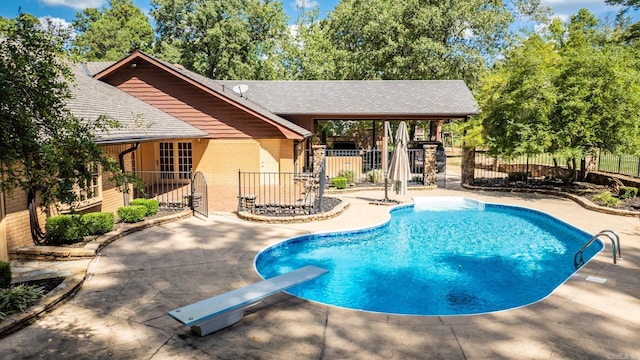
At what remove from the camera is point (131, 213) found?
11586 mm

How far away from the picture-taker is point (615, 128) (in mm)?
15750

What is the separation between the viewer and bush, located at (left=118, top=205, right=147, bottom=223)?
11.6m

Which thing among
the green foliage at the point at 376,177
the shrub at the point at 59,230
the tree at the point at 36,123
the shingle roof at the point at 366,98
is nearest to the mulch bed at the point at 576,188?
the shingle roof at the point at 366,98

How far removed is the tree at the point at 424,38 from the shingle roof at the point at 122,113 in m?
19.8

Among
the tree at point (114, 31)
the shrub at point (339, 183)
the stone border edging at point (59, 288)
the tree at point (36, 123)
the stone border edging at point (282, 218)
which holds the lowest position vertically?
the stone border edging at point (59, 288)

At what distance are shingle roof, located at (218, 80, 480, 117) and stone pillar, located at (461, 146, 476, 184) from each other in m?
2.51

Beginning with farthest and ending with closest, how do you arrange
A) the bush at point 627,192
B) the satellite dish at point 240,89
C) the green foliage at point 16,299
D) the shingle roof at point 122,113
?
the satellite dish at point 240,89 < the bush at point 627,192 < the shingle roof at point 122,113 < the green foliage at point 16,299

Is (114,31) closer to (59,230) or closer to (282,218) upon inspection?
(282,218)

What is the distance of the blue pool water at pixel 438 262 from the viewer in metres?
8.17

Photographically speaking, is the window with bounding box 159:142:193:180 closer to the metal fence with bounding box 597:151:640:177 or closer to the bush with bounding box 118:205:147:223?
the bush with bounding box 118:205:147:223

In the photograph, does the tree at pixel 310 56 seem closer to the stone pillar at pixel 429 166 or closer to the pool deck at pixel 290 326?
the stone pillar at pixel 429 166

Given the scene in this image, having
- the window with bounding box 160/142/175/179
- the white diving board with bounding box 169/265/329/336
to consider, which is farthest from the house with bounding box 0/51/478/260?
the white diving board with bounding box 169/265/329/336

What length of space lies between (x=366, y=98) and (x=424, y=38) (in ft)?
34.3

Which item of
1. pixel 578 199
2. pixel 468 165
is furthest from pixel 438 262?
pixel 468 165
